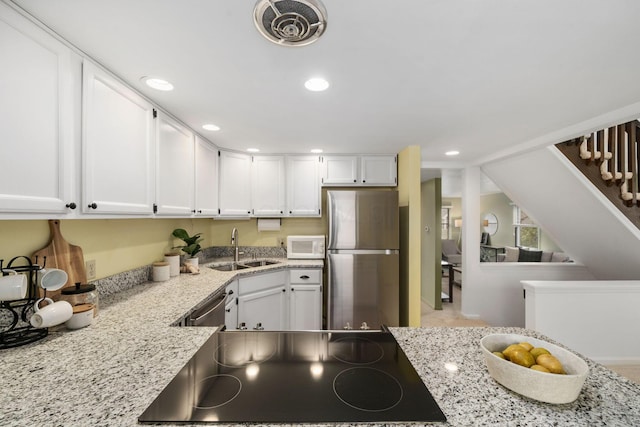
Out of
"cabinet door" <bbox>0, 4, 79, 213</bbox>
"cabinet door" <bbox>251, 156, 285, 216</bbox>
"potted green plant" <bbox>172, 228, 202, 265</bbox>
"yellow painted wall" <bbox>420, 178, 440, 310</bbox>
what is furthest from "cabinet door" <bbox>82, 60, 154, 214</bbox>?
"yellow painted wall" <bbox>420, 178, 440, 310</bbox>

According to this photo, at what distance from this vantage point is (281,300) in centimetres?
296

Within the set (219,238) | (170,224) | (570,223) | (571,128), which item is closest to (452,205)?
(570,223)

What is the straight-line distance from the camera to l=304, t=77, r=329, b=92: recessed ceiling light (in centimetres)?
153

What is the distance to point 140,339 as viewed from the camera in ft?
3.76

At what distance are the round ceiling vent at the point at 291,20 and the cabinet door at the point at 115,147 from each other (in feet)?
3.10

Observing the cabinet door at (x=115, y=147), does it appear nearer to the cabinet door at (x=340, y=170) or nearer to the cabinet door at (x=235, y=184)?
the cabinet door at (x=235, y=184)

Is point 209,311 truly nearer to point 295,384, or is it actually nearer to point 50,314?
point 50,314

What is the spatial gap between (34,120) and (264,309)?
230 cm

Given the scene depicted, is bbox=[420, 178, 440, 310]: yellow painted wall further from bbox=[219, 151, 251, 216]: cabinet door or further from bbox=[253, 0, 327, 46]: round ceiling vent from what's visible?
bbox=[253, 0, 327, 46]: round ceiling vent

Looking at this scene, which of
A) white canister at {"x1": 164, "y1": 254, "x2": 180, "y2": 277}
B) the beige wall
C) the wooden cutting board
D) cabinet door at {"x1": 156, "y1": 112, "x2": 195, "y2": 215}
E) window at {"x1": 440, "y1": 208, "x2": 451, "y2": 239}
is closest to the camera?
the wooden cutting board

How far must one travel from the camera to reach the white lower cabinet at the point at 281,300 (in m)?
2.59


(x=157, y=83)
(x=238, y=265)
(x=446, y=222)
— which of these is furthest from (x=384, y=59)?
(x=446, y=222)

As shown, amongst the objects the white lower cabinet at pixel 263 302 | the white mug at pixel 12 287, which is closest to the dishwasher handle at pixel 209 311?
the white lower cabinet at pixel 263 302

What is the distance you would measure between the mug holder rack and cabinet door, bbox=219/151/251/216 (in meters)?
1.79
